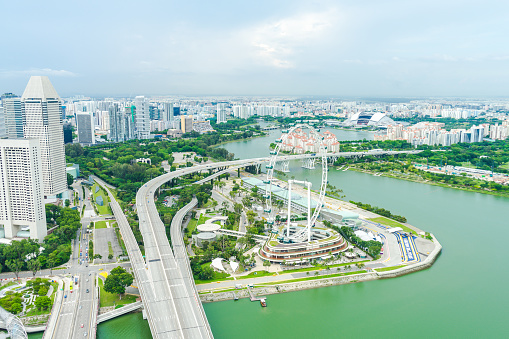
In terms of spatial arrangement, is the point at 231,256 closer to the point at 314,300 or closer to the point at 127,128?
the point at 314,300

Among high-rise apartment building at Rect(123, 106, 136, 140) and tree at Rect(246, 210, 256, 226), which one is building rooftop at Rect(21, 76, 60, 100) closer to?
tree at Rect(246, 210, 256, 226)

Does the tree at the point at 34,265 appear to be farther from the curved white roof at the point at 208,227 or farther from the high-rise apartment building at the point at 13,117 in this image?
the high-rise apartment building at the point at 13,117

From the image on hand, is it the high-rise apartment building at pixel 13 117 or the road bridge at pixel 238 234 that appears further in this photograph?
the high-rise apartment building at pixel 13 117

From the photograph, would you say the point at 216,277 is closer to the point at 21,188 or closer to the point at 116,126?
the point at 21,188

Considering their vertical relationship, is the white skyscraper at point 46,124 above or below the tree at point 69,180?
above

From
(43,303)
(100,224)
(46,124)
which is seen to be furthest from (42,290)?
(46,124)

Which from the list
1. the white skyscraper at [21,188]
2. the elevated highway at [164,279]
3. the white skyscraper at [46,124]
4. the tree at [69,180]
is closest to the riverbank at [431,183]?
the elevated highway at [164,279]

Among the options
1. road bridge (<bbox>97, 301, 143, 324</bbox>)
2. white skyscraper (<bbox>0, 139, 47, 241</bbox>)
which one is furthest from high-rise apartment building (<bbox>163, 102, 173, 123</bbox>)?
road bridge (<bbox>97, 301, 143, 324</bbox>)
